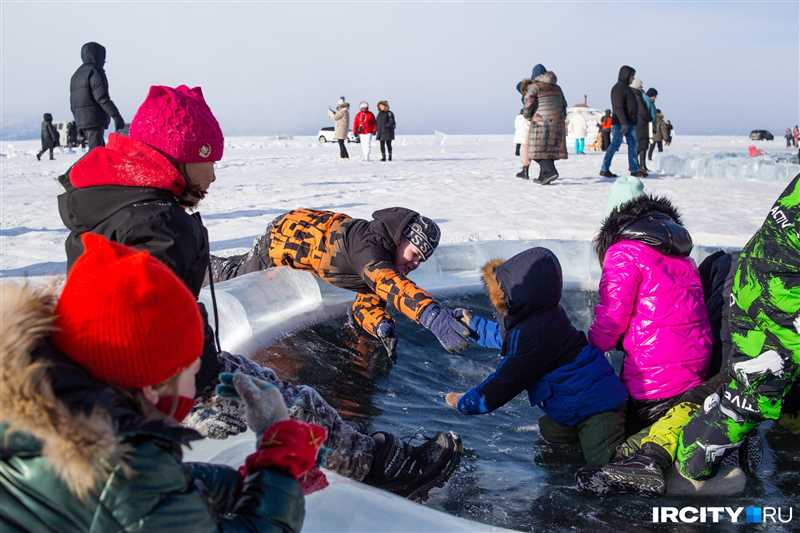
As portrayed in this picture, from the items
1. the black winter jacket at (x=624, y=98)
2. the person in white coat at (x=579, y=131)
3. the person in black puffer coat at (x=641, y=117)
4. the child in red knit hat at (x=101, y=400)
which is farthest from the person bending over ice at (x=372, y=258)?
the person in white coat at (x=579, y=131)

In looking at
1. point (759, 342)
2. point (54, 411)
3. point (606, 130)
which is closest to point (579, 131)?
point (606, 130)

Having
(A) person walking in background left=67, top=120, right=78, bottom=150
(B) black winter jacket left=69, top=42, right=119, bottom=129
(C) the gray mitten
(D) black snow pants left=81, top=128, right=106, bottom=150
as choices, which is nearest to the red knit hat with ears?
(C) the gray mitten

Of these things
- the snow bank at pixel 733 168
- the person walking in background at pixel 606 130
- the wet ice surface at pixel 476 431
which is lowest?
the wet ice surface at pixel 476 431

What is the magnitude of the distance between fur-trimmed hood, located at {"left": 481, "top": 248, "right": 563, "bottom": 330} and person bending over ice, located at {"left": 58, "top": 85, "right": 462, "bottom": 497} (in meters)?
0.64

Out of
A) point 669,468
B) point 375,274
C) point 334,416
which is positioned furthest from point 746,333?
point 375,274

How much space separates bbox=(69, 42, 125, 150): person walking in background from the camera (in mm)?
8078

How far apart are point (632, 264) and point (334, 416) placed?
4.32 ft

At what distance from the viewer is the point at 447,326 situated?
340 cm

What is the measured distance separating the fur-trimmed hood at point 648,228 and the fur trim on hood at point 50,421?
7.56ft

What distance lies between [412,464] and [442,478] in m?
0.16

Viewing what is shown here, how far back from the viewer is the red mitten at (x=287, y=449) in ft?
5.22

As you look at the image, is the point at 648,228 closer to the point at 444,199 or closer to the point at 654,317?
the point at 654,317

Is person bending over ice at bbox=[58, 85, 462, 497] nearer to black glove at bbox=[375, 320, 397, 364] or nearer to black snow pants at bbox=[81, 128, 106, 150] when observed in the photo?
black glove at bbox=[375, 320, 397, 364]

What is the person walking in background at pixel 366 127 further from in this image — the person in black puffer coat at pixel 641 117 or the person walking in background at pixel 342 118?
the person in black puffer coat at pixel 641 117
